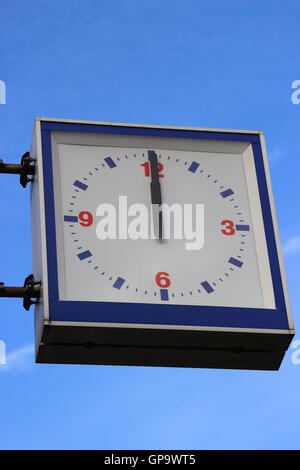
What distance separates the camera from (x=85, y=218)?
→ 348 inches

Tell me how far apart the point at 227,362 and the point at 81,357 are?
1.01 meters

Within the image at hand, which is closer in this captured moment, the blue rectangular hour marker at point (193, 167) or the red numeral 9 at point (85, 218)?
the red numeral 9 at point (85, 218)

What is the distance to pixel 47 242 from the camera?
8570 mm

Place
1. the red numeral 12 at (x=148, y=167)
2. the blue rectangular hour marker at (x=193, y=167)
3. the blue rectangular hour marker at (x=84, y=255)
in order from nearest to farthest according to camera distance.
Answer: the blue rectangular hour marker at (x=84, y=255), the red numeral 12 at (x=148, y=167), the blue rectangular hour marker at (x=193, y=167)

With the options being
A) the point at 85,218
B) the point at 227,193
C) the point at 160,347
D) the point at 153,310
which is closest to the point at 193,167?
the point at 227,193

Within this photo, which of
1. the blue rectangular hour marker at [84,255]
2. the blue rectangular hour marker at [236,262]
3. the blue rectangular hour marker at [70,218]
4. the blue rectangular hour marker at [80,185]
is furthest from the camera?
the blue rectangular hour marker at [80,185]

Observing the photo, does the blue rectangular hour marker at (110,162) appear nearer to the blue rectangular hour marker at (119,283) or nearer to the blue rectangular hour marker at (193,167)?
the blue rectangular hour marker at (193,167)

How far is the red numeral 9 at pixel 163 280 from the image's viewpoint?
8625mm

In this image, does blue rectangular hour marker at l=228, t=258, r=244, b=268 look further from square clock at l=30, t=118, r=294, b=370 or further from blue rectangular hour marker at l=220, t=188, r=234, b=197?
blue rectangular hour marker at l=220, t=188, r=234, b=197

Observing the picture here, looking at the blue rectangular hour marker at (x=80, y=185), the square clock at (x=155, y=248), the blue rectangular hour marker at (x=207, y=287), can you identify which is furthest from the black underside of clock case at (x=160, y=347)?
the blue rectangular hour marker at (x=80, y=185)

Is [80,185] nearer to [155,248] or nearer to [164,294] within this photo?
[155,248]

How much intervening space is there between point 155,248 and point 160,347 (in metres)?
0.72
